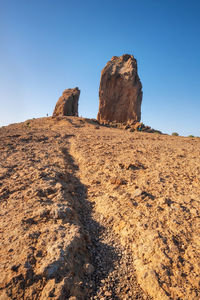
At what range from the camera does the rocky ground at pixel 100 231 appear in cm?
277

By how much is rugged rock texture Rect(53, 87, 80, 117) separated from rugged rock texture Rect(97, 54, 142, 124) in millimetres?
6532

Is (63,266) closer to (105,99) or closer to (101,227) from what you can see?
(101,227)

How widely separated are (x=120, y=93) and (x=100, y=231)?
83.5ft

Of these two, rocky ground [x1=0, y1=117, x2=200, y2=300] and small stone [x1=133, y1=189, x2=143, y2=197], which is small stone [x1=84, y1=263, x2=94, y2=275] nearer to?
rocky ground [x1=0, y1=117, x2=200, y2=300]

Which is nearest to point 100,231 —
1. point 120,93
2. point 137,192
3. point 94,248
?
point 94,248

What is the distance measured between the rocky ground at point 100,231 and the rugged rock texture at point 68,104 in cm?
2383

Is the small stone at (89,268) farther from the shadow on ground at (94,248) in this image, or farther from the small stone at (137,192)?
the small stone at (137,192)

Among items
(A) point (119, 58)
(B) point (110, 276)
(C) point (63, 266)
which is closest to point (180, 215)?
(B) point (110, 276)

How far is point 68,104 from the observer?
3094 cm


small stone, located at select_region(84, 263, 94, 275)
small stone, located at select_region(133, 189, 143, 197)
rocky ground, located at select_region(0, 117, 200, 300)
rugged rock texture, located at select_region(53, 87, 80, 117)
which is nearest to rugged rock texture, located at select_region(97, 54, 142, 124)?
rugged rock texture, located at select_region(53, 87, 80, 117)

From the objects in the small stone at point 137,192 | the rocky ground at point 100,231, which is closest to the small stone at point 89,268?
the rocky ground at point 100,231

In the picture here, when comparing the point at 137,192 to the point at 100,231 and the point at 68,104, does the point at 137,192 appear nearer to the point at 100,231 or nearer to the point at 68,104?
the point at 100,231

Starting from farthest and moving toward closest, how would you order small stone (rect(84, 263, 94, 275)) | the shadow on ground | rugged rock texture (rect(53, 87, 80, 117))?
rugged rock texture (rect(53, 87, 80, 117)) → small stone (rect(84, 263, 94, 275)) → the shadow on ground

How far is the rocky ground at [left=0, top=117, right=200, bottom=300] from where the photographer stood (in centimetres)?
277
